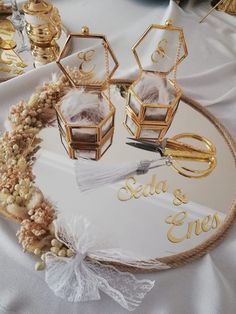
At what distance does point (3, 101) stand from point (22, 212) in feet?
0.80

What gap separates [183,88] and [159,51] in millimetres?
108

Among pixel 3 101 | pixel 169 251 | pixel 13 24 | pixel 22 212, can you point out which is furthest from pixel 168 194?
pixel 13 24

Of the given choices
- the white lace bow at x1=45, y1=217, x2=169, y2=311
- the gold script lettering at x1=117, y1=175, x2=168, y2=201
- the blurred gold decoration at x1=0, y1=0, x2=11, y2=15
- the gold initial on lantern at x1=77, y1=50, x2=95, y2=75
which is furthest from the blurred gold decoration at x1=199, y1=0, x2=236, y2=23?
the white lace bow at x1=45, y1=217, x2=169, y2=311

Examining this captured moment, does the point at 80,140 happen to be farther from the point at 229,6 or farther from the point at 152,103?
the point at 229,6

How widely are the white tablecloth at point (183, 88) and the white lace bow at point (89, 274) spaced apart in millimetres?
10

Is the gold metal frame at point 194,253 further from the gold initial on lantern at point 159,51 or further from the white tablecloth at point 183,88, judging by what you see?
the gold initial on lantern at point 159,51

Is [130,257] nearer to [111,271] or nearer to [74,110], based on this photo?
[111,271]

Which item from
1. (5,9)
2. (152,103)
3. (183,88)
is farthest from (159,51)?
(5,9)

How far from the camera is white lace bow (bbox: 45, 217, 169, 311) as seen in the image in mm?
401

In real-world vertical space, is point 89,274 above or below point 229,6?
below

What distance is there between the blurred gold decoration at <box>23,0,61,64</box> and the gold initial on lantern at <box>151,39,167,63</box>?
0.61ft

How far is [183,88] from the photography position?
0.69 m

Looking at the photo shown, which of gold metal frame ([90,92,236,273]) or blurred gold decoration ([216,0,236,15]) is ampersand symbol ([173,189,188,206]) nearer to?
gold metal frame ([90,92,236,273])

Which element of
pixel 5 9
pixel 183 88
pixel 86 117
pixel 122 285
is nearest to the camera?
pixel 122 285
